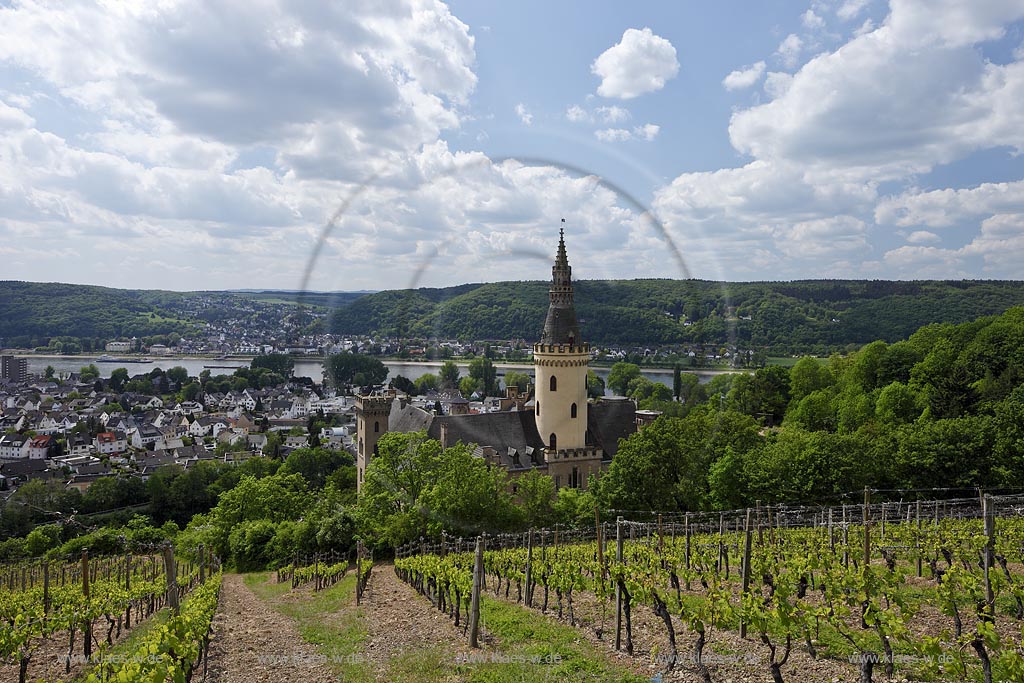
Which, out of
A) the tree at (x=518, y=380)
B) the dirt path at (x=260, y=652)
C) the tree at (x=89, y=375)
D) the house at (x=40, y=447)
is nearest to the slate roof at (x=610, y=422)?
the tree at (x=518, y=380)

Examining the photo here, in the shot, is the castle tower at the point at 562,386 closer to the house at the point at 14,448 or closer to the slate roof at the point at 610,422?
the slate roof at the point at 610,422

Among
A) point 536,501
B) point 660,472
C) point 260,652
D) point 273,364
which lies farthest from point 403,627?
point 273,364

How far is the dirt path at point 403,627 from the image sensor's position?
15958 millimetres

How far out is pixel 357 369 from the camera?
39906 millimetres

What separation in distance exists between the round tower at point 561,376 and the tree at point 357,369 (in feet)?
35.9

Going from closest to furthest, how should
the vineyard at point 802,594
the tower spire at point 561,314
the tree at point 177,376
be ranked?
1. the vineyard at point 802,594
2. the tower spire at point 561,314
3. the tree at point 177,376

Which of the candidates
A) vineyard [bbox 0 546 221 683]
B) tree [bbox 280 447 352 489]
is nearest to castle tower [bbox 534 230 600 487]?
vineyard [bbox 0 546 221 683]

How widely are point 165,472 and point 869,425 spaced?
3060 inches

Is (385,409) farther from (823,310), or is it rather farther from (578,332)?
(823,310)

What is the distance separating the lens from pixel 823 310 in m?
106

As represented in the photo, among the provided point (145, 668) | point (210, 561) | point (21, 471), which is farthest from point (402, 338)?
point (21, 471)

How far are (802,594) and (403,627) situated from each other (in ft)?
36.0

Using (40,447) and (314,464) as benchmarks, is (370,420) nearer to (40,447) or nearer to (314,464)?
(314,464)

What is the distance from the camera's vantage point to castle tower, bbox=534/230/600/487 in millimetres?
44969
